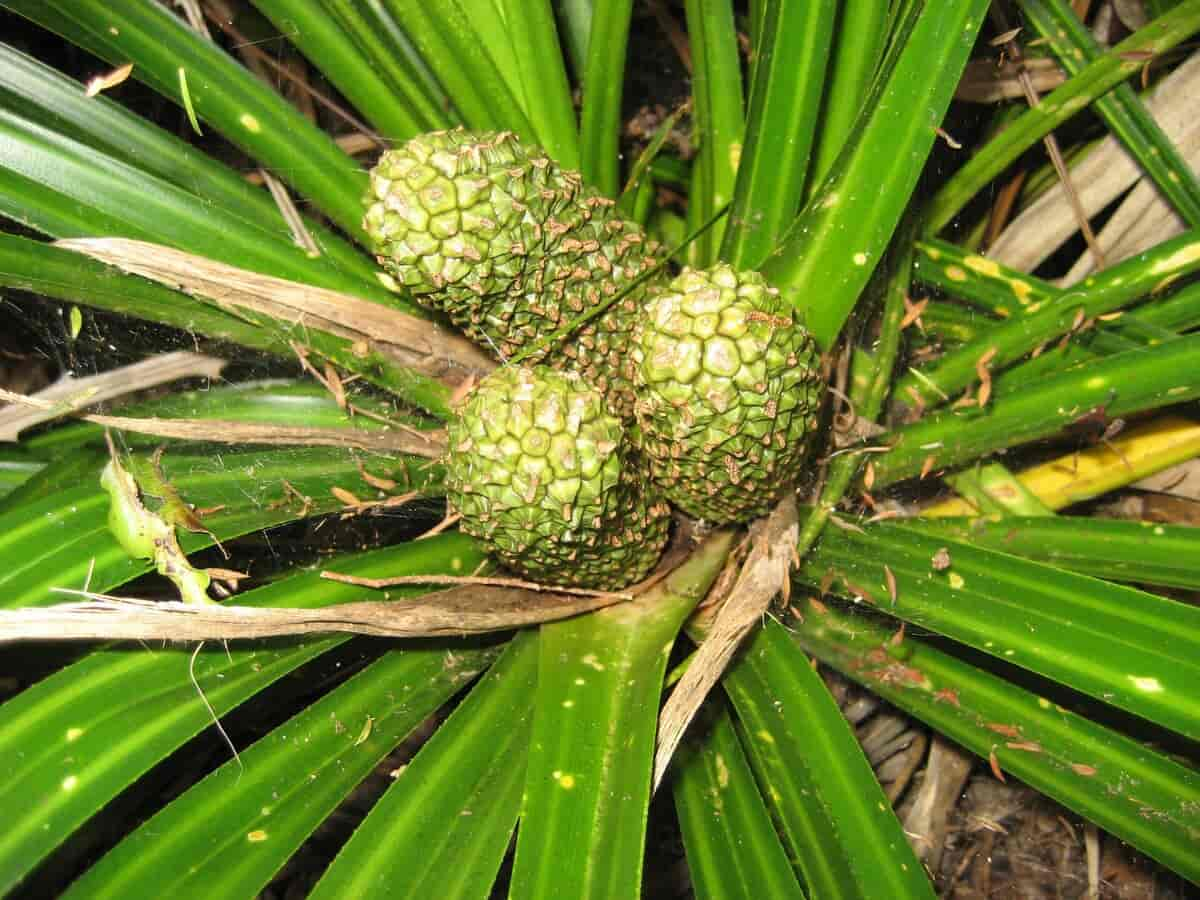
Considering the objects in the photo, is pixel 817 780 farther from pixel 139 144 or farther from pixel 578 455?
pixel 139 144

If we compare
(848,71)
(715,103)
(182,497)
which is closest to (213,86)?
(182,497)

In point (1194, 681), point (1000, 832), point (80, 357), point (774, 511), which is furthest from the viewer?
point (1000, 832)

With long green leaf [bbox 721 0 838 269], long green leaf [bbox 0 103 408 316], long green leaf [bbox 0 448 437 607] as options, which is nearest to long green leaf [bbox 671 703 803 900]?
long green leaf [bbox 0 448 437 607]

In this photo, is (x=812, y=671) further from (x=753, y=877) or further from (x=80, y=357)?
(x=80, y=357)

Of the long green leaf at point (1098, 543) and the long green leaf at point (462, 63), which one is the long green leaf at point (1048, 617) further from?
the long green leaf at point (462, 63)

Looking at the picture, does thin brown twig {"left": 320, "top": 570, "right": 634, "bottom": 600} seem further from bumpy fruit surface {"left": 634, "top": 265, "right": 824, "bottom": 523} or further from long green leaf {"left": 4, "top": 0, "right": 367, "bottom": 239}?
long green leaf {"left": 4, "top": 0, "right": 367, "bottom": 239}

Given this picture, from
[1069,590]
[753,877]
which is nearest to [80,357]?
[753,877]

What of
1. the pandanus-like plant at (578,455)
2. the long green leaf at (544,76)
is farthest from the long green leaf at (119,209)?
the long green leaf at (544,76)
